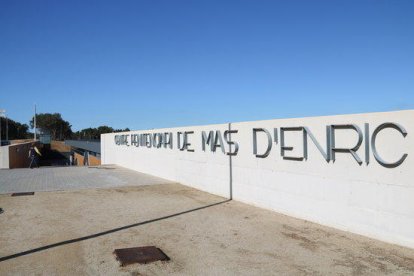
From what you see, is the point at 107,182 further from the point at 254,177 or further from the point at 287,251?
the point at 287,251

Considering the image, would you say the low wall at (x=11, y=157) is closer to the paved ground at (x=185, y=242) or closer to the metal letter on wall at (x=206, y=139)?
the paved ground at (x=185, y=242)

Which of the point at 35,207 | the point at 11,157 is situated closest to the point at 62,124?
the point at 11,157

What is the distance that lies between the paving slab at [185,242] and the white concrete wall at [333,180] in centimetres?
32

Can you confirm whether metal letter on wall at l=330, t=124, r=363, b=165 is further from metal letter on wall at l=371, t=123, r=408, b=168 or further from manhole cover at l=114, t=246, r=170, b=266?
manhole cover at l=114, t=246, r=170, b=266

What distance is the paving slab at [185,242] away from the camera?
5469 mm

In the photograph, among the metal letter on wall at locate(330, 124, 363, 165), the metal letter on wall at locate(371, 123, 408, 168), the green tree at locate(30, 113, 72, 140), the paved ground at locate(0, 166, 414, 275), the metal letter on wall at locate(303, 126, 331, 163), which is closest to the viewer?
the paved ground at locate(0, 166, 414, 275)

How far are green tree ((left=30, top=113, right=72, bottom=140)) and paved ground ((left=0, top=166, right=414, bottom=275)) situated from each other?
113m

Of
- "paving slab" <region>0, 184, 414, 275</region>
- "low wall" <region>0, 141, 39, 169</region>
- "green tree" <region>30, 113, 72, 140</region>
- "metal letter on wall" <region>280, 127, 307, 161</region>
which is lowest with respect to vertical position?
"paving slab" <region>0, 184, 414, 275</region>

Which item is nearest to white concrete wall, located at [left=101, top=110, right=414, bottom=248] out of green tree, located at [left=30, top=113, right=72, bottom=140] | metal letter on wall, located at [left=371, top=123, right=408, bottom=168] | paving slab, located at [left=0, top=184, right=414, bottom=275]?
metal letter on wall, located at [left=371, top=123, right=408, bottom=168]

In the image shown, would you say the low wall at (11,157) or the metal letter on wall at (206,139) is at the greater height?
the metal letter on wall at (206,139)

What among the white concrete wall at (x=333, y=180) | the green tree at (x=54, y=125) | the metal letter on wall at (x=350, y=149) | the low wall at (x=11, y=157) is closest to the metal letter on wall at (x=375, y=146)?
the white concrete wall at (x=333, y=180)

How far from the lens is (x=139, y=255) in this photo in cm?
600

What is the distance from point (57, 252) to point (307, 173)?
523 centimetres

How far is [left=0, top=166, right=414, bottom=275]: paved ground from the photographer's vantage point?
17.9 ft
